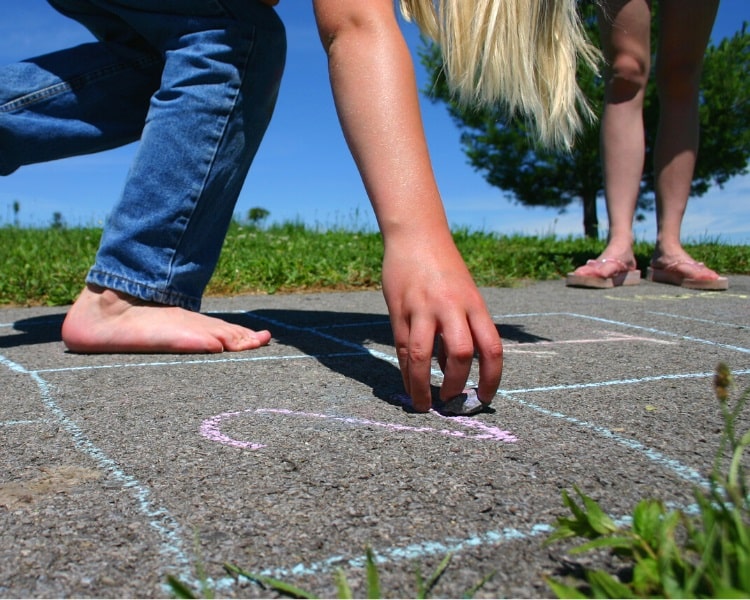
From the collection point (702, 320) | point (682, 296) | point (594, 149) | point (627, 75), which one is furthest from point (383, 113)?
point (594, 149)

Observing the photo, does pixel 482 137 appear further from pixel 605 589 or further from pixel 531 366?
pixel 605 589

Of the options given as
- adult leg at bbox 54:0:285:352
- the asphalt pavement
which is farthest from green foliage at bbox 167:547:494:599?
adult leg at bbox 54:0:285:352

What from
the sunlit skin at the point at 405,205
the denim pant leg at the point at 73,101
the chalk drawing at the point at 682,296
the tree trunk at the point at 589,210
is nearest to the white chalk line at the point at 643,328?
the chalk drawing at the point at 682,296

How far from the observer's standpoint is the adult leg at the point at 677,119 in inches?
134

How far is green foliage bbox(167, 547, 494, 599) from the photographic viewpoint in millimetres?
684

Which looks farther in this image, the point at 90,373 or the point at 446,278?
the point at 90,373

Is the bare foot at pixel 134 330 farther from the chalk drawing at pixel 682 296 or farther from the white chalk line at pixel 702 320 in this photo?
the chalk drawing at pixel 682 296

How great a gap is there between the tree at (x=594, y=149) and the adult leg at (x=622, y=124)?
8869 millimetres

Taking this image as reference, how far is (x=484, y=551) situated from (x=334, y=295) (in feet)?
8.58

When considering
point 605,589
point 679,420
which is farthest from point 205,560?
point 679,420

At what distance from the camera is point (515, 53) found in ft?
5.31

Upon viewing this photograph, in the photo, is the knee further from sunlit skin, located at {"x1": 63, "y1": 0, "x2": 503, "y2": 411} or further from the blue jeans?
sunlit skin, located at {"x1": 63, "y1": 0, "x2": 503, "y2": 411}

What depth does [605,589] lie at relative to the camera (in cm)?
68

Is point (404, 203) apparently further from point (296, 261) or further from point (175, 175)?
point (296, 261)
